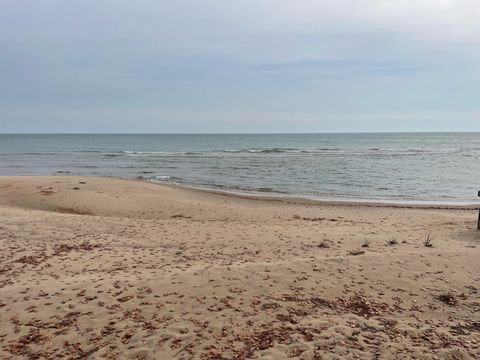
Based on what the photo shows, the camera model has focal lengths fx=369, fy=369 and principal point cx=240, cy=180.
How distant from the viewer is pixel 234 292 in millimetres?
6094

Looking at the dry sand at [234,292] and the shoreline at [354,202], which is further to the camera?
the shoreline at [354,202]

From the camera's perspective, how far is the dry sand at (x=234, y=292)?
4.73 meters

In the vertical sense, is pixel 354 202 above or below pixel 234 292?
below

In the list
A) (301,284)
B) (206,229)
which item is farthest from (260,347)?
(206,229)

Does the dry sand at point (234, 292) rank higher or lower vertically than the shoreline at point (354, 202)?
higher

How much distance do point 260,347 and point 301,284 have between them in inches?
78.2

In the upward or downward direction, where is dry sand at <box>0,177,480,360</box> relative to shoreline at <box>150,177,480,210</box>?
upward

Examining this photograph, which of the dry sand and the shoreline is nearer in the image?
the dry sand

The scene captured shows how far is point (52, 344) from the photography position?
4.72 meters

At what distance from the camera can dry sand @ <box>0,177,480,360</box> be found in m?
4.73

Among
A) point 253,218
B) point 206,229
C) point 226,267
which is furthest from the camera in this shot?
point 253,218

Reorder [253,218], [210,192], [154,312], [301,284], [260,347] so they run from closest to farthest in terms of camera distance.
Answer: [260,347] → [154,312] → [301,284] → [253,218] → [210,192]

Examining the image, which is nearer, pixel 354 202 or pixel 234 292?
pixel 234 292

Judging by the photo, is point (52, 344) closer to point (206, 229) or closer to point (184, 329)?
point (184, 329)
